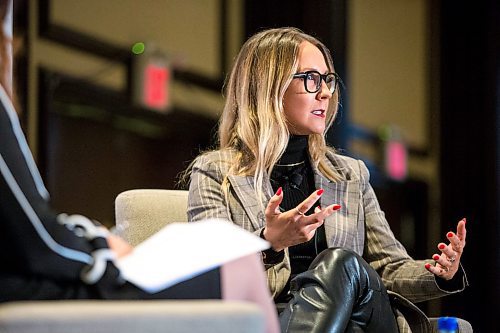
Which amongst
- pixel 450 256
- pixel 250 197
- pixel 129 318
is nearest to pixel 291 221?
pixel 250 197

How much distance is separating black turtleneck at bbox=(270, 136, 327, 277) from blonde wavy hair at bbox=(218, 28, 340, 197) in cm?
4

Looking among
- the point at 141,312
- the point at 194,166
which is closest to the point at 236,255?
the point at 141,312

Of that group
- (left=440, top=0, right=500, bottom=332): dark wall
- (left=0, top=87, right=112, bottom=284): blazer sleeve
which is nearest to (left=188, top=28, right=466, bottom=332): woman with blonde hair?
(left=0, top=87, right=112, bottom=284): blazer sleeve

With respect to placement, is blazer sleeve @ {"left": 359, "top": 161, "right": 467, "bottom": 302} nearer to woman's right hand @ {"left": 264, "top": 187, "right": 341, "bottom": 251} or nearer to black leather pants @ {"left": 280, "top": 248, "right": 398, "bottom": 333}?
black leather pants @ {"left": 280, "top": 248, "right": 398, "bottom": 333}

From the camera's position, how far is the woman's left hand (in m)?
2.26

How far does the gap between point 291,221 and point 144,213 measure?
601 millimetres

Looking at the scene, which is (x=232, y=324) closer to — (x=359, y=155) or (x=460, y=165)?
(x=460, y=165)

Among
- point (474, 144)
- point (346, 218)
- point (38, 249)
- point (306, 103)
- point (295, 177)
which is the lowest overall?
point (474, 144)

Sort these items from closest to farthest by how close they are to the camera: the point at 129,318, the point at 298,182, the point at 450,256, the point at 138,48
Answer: the point at 129,318 < the point at 450,256 < the point at 298,182 < the point at 138,48

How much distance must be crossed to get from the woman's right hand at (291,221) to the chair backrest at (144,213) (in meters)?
0.50

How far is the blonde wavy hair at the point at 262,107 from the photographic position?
2465mm

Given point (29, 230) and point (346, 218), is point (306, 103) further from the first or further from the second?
point (29, 230)

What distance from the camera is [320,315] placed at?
6.26 ft

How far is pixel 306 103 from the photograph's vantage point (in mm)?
2492
